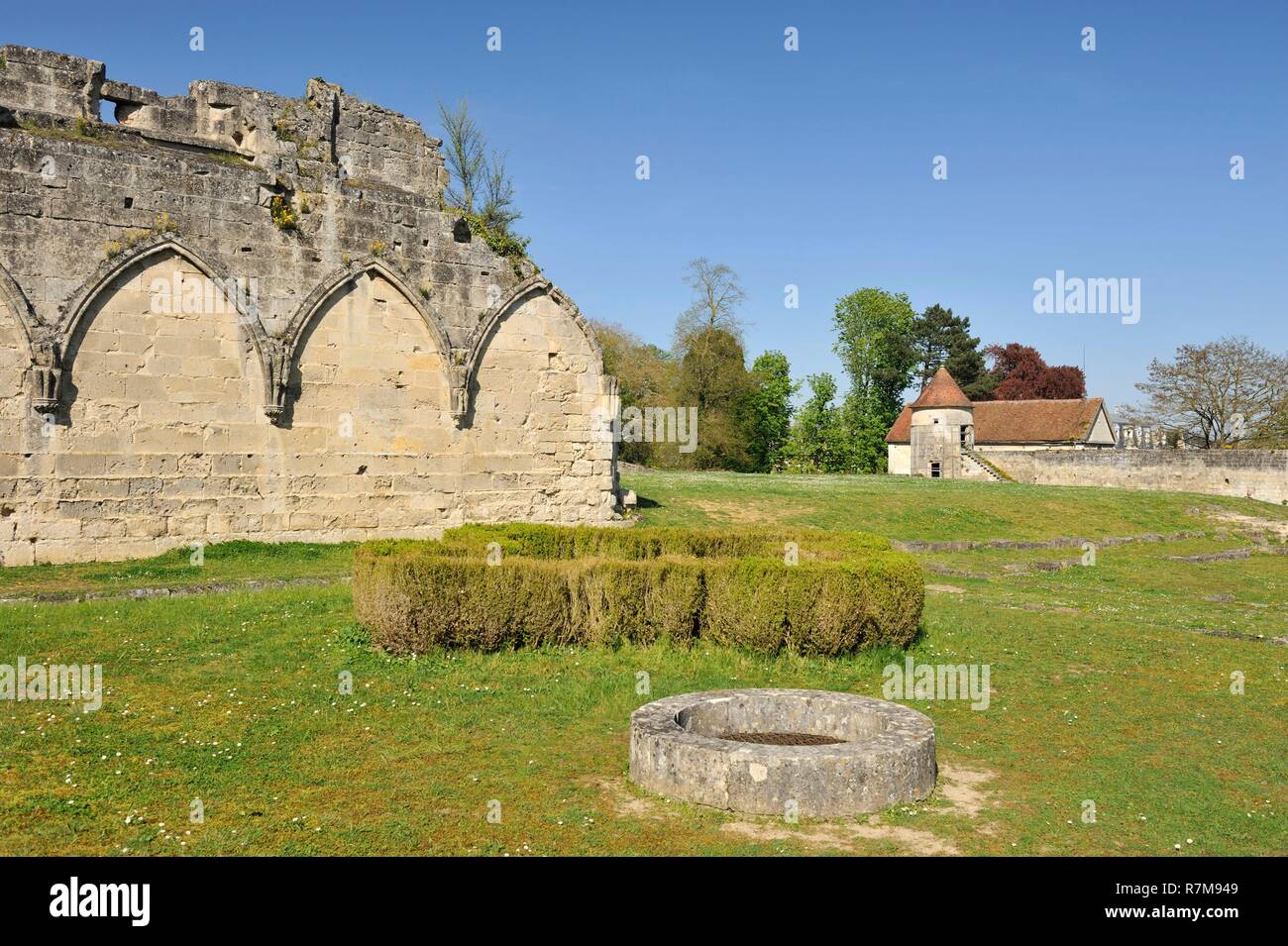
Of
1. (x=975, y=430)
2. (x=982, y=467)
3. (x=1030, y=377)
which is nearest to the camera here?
(x=982, y=467)

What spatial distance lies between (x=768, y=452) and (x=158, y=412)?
48743 millimetres

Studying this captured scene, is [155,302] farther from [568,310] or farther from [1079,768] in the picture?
[1079,768]

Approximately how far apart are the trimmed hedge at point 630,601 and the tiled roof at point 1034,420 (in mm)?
50301

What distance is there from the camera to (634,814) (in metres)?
6.16

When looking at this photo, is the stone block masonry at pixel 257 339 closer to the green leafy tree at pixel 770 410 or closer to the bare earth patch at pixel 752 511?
the bare earth patch at pixel 752 511

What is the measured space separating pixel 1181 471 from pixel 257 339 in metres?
42.9

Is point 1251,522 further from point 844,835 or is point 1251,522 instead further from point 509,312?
point 844,835

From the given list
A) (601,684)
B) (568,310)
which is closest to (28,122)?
(568,310)

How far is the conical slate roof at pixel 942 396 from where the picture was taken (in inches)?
2249

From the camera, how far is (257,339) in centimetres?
1638

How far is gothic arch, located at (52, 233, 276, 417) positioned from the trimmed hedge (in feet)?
23.1

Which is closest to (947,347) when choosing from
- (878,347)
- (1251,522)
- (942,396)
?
(878,347)

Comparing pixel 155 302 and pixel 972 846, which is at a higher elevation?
pixel 155 302

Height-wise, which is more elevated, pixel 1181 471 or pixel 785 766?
pixel 1181 471
